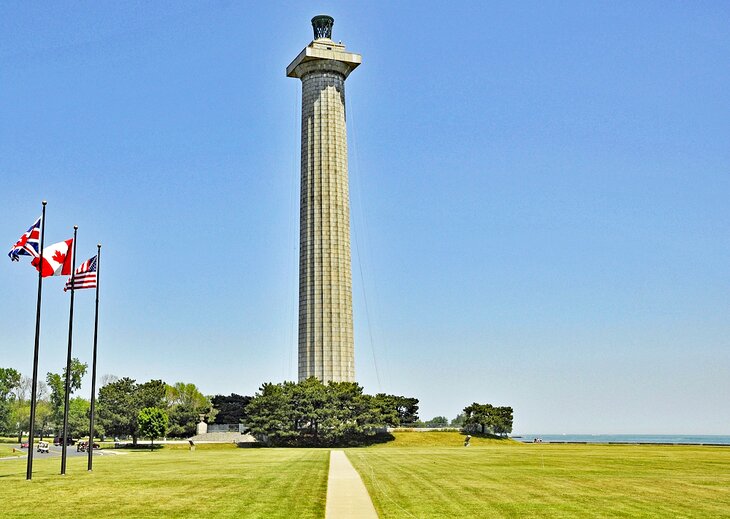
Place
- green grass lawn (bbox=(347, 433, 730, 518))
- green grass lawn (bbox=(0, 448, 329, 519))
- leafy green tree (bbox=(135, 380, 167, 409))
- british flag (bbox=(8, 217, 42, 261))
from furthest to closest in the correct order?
leafy green tree (bbox=(135, 380, 167, 409)) → british flag (bbox=(8, 217, 42, 261)) → green grass lawn (bbox=(347, 433, 730, 518)) → green grass lawn (bbox=(0, 448, 329, 519))

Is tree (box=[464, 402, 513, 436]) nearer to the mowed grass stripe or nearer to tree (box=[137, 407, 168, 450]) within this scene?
tree (box=[137, 407, 168, 450])

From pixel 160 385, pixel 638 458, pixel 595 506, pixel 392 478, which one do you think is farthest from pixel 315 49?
pixel 595 506

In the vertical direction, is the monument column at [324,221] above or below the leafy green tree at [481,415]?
above

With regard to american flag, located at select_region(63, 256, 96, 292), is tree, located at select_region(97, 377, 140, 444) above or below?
below

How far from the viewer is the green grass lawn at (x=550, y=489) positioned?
26.0m

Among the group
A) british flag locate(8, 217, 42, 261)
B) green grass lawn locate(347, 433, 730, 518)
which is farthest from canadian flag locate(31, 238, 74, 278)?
green grass lawn locate(347, 433, 730, 518)

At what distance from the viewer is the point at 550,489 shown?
32594 millimetres

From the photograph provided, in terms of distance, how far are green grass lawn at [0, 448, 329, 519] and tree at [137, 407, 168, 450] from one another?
44.3 metres

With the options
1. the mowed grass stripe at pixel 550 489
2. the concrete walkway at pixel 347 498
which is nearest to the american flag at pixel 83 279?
the concrete walkway at pixel 347 498

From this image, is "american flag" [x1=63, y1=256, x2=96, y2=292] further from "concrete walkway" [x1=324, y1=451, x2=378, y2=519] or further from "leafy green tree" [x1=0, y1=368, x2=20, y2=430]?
"leafy green tree" [x1=0, y1=368, x2=20, y2=430]

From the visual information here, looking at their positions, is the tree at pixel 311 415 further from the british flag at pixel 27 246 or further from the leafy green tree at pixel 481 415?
the british flag at pixel 27 246

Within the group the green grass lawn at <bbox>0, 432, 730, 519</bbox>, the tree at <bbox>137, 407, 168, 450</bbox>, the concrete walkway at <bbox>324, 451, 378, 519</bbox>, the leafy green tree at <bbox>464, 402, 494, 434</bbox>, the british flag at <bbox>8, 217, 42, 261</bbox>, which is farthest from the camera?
the leafy green tree at <bbox>464, 402, 494, 434</bbox>

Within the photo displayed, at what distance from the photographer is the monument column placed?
11812 centimetres

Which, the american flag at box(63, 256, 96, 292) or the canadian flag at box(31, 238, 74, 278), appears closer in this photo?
the canadian flag at box(31, 238, 74, 278)
